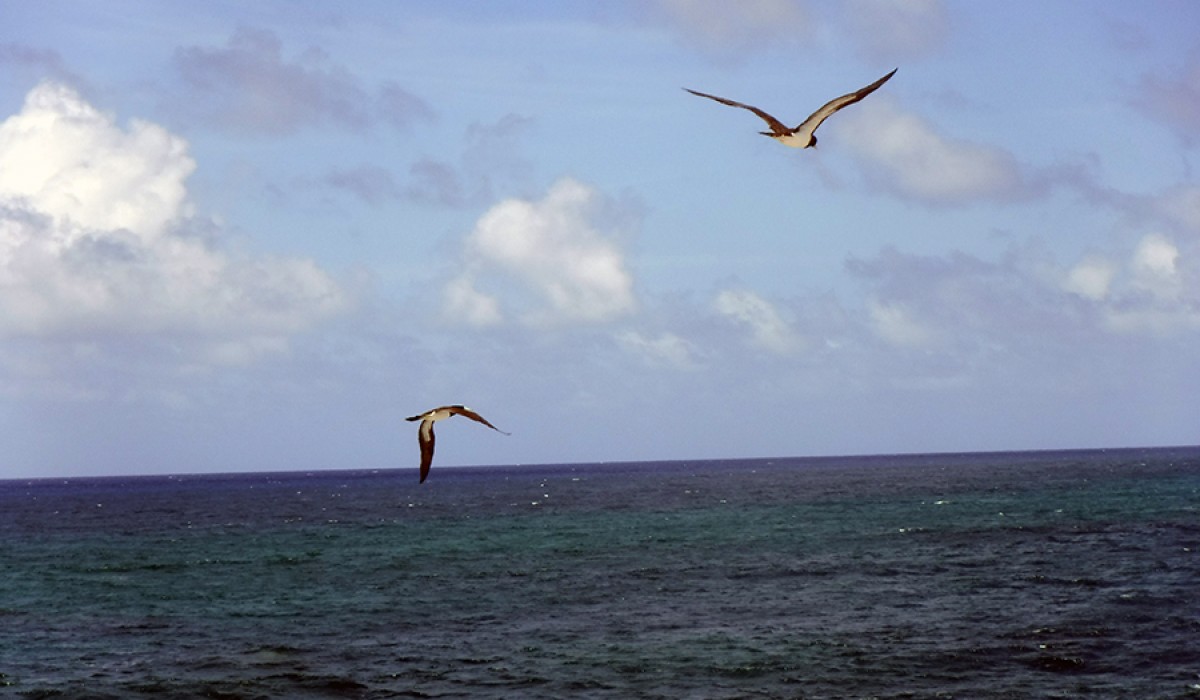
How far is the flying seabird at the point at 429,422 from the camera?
17.4m

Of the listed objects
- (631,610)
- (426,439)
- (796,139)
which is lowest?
(631,610)

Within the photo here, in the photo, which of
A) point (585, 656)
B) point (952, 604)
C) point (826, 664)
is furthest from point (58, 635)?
point (952, 604)

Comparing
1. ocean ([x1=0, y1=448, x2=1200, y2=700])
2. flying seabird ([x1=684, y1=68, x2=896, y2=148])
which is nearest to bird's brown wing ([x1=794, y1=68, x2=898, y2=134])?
flying seabird ([x1=684, y1=68, x2=896, y2=148])

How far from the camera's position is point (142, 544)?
92.3 metres

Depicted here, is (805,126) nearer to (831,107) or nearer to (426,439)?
(831,107)

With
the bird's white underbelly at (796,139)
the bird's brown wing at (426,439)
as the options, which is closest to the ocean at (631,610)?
the bird's brown wing at (426,439)

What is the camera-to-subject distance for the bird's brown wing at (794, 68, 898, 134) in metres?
15.4

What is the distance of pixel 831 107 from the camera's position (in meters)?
16.7

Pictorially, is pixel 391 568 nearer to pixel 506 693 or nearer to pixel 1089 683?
pixel 506 693

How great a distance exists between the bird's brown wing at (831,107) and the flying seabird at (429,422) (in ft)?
19.7

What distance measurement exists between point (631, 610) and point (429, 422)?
31.1 m

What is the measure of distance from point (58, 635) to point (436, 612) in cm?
1450

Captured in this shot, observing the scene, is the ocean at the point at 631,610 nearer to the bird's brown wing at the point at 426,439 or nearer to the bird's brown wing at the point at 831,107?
the bird's brown wing at the point at 426,439

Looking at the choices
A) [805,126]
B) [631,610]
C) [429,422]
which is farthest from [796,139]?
[631,610]
